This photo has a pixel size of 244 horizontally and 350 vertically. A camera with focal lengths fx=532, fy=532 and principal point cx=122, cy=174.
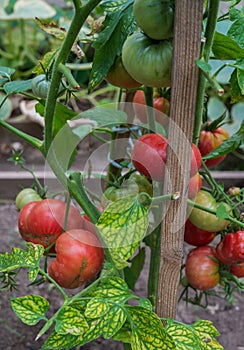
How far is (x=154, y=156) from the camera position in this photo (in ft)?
2.30

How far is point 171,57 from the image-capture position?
63 cm

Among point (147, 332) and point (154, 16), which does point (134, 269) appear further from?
point (154, 16)

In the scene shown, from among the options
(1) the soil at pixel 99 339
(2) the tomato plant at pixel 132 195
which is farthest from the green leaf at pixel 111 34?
(1) the soil at pixel 99 339

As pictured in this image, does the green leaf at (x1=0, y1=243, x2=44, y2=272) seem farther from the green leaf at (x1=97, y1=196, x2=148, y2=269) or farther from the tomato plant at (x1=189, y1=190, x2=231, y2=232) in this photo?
the tomato plant at (x1=189, y1=190, x2=231, y2=232)

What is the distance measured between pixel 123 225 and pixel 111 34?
0.25 metres

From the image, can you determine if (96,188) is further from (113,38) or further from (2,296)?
(2,296)

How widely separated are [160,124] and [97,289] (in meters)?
0.30

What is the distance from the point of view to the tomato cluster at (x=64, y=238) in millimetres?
781

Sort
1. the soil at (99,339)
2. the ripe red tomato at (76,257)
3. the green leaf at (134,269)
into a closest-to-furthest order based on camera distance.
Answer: the ripe red tomato at (76,257) < the green leaf at (134,269) < the soil at (99,339)

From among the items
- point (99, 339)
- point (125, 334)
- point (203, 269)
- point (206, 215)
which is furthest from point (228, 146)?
point (99, 339)

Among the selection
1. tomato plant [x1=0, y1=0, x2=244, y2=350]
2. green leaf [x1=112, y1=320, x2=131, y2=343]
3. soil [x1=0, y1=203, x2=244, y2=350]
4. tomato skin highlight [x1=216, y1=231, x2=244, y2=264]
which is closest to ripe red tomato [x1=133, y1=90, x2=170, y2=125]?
tomato plant [x1=0, y1=0, x2=244, y2=350]

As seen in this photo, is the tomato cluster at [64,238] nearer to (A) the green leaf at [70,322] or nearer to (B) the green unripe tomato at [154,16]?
(A) the green leaf at [70,322]

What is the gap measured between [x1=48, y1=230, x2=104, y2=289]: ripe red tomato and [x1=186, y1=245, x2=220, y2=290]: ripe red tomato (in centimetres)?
17

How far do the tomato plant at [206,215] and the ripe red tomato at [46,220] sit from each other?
0.59 feet
